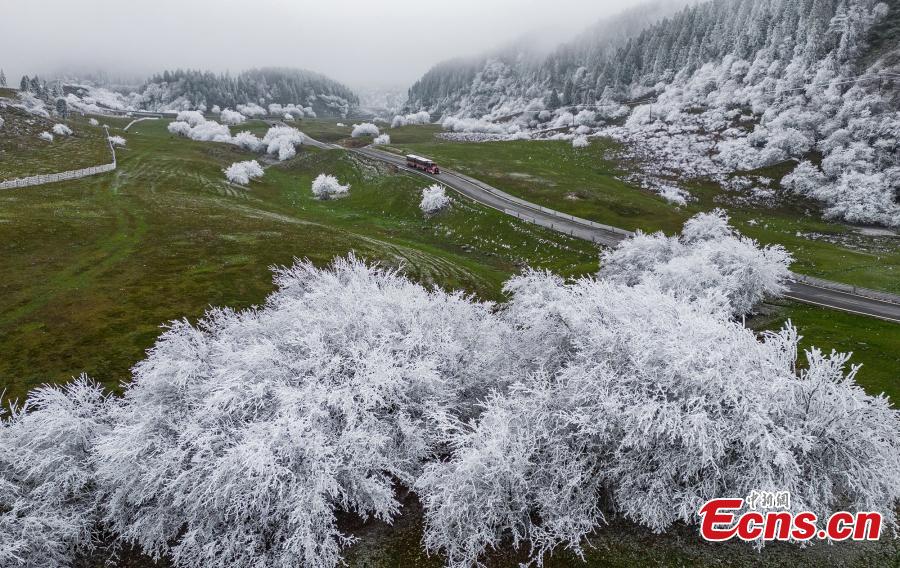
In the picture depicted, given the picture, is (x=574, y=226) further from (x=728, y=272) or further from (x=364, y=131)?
(x=364, y=131)

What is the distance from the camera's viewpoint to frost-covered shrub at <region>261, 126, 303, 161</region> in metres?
132

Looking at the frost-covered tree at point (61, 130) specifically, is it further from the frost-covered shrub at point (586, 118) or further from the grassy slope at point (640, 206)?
the frost-covered shrub at point (586, 118)

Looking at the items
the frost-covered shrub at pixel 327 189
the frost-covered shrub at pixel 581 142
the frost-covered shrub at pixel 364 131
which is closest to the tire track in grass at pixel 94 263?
the frost-covered shrub at pixel 327 189

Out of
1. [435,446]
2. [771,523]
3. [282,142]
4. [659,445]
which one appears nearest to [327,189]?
[282,142]

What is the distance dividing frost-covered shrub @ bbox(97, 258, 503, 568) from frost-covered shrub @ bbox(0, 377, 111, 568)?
1.45 metres

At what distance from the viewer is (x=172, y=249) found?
54.3 meters

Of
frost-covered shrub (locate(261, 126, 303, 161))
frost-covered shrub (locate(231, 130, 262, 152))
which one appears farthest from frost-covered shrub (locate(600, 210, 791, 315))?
frost-covered shrub (locate(231, 130, 262, 152))

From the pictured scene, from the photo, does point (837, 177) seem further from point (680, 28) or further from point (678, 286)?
point (680, 28)

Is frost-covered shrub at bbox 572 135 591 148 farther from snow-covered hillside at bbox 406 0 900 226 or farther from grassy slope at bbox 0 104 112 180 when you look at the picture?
grassy slope at bbox 0 104 112 180

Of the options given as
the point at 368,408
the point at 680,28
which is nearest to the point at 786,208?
the point at 368,408

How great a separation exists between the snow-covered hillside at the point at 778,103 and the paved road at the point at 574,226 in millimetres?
44711

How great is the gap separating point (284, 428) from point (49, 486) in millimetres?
12540

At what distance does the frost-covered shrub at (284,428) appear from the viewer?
61.8 ft

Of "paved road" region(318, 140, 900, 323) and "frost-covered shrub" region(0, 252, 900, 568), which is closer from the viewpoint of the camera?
→ "frost-covered shrub" region(0, 252, 900, 568)
